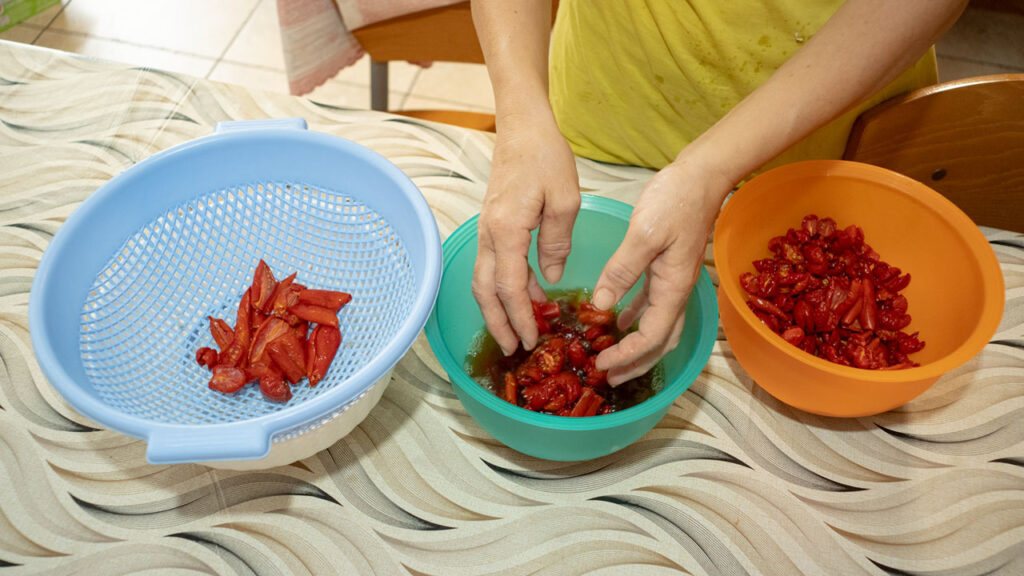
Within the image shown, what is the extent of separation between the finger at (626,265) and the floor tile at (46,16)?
9.29 feet

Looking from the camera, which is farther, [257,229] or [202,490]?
[257,229]

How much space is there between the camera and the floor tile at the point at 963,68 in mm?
2531

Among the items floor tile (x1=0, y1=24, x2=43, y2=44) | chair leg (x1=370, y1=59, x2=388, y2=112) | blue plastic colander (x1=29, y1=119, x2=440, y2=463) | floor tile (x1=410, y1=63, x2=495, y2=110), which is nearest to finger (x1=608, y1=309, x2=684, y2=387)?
blue plastic colander (x1=29, y1=119, x2=440, y2=463)

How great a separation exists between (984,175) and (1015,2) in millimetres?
2314

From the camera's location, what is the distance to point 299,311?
2.83ft

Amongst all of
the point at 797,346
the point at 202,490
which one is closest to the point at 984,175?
the point at 797,346

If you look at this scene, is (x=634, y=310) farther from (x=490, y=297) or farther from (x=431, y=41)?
(x=431, y=41)

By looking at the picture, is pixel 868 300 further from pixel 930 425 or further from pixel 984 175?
pixel 984 175

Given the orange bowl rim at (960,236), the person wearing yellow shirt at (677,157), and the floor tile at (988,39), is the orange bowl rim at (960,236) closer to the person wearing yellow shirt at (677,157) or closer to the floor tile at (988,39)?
the person wearing yellow shirt at (677,157)

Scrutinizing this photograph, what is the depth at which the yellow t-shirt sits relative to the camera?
3.36 ft

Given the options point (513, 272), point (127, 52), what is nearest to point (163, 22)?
point (127, 52)

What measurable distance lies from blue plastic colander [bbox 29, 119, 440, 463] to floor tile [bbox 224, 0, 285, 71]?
1837mm

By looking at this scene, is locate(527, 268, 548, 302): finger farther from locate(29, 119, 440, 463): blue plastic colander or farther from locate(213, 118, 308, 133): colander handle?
locate(213, 118, 308, 133): colander handle

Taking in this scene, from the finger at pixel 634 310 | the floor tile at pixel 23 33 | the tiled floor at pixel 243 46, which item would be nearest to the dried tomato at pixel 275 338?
the finger at pixel 634 310
